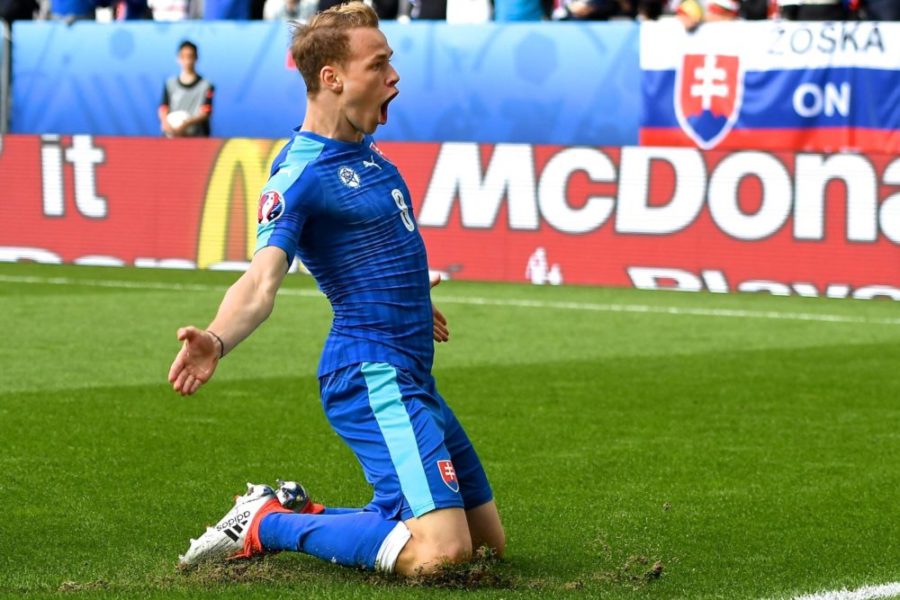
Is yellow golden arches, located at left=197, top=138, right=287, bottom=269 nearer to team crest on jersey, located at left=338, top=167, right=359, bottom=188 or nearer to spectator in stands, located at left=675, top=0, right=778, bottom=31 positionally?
spectator in stands, located at left=675, top=0, right=778, bottom=31

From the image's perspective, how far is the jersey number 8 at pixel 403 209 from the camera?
18.9 feet

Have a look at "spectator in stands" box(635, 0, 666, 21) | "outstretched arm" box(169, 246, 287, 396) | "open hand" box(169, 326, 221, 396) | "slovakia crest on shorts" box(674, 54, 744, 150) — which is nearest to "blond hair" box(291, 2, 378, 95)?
"outstretched arm" box(169, 246, 287, 396)

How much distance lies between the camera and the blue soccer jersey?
5.58 metres

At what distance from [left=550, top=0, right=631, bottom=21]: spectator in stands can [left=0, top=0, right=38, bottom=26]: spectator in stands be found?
7.14 meters

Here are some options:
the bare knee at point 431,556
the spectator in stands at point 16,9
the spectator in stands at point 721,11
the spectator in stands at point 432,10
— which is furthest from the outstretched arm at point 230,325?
the spectator in stands at point 16,9

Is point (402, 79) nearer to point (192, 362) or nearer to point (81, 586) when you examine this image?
point (81, 586)

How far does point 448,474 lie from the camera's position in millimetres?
5598

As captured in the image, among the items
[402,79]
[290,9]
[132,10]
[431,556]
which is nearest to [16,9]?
[132,10]

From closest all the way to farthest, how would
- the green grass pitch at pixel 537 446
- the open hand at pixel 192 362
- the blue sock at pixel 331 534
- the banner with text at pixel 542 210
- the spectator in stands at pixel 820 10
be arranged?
the open hand at pixel 192 362 < the blue sock at pixel 331 534 < the green grass pitch at pixel 537 446 < the banner with text at pixel 542 210 < the spectator in stands at pixel 820 10

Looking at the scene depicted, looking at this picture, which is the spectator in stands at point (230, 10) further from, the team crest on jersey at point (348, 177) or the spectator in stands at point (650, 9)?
the team crest on jersey at point (348, 177)

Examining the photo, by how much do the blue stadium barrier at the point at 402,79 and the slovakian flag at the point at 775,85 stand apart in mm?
531

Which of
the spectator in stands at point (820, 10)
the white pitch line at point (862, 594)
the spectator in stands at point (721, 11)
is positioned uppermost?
the white pitch line at point (862, 594)

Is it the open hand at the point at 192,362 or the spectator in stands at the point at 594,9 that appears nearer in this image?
the open hand at the point at 192,362

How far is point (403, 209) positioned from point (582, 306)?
9815 millimetres
